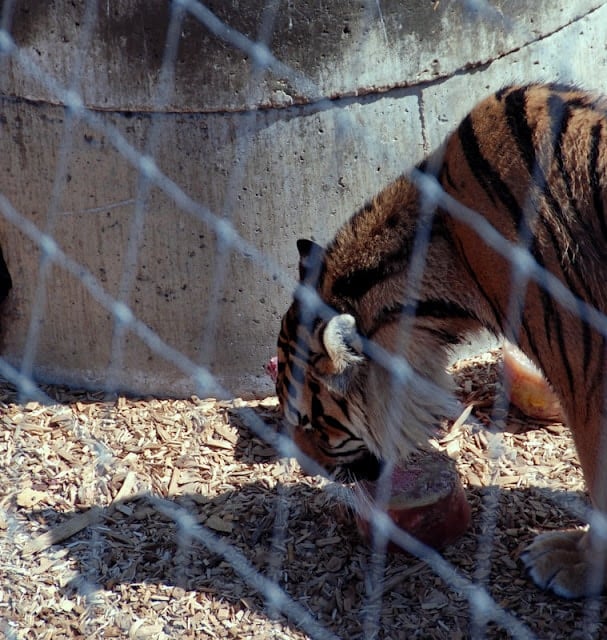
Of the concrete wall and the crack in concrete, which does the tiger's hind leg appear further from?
the crack in concrete

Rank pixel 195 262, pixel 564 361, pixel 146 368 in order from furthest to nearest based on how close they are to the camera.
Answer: pixel 146 368, pixel 195 262, pixel 564 361

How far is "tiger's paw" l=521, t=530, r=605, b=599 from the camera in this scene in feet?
7.65

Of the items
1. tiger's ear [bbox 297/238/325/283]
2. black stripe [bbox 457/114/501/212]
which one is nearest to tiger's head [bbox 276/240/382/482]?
tiger's ear [bbox 297/238/325/283]

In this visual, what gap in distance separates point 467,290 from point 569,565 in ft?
2.24

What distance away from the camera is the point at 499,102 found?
2172mm

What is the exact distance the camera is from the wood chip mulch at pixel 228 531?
232cm

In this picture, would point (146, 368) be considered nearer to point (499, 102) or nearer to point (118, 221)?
point (118, 221)

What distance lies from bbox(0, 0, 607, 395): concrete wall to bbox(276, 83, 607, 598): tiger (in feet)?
2.00

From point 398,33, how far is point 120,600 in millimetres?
1553

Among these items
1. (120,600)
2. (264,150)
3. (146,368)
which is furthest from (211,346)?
(120,600)

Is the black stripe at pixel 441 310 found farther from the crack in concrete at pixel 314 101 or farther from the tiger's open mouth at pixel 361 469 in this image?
the crack in concrete at pixel 314 101

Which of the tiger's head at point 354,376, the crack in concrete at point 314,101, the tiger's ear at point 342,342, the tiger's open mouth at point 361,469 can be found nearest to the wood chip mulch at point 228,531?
the tiger's open mouth at point 361,469

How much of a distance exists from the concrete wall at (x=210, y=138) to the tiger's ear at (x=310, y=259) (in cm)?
60

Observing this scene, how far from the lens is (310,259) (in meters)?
2.27
